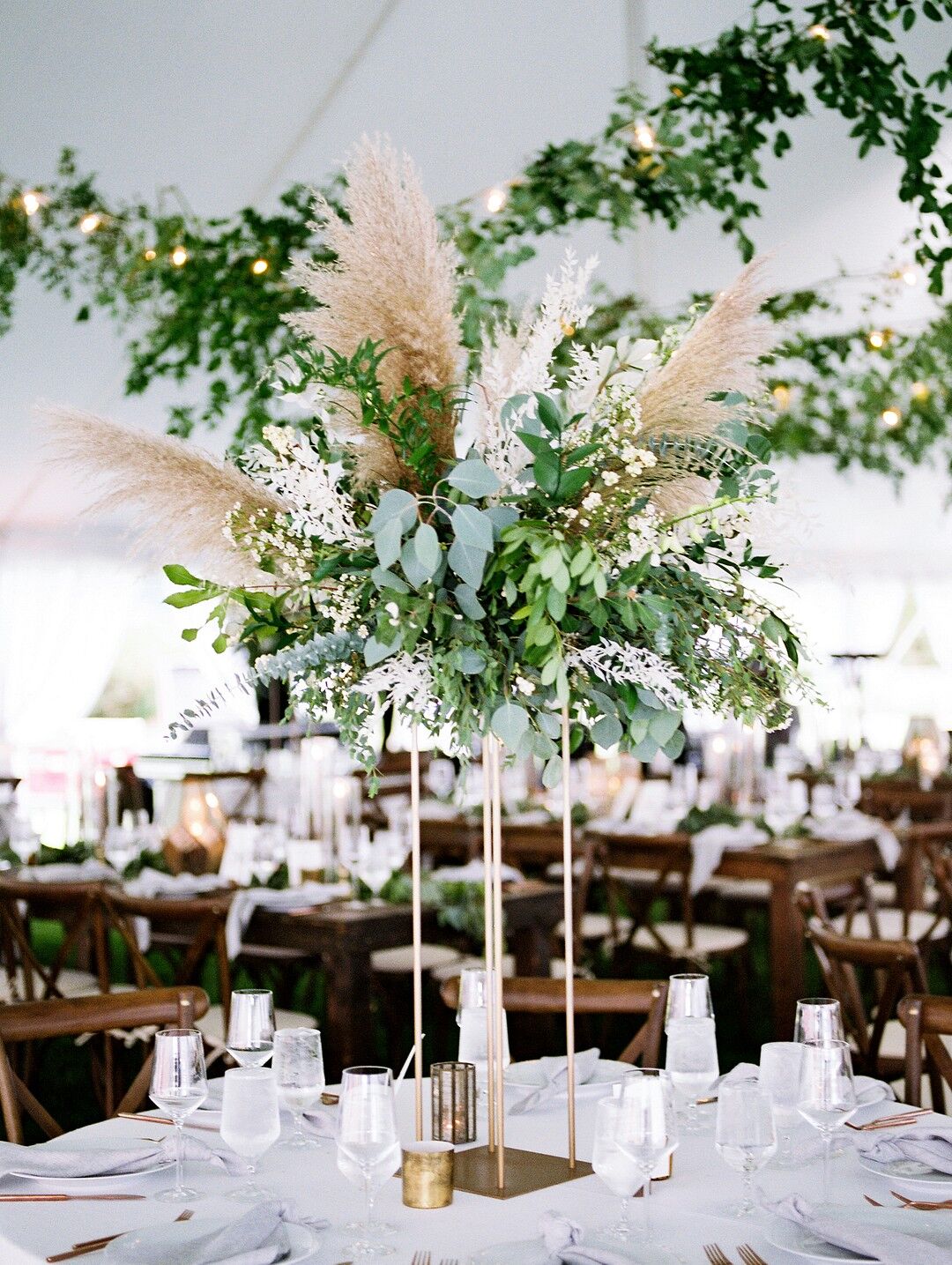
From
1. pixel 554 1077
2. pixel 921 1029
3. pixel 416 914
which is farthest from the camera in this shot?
pixel 921 1029

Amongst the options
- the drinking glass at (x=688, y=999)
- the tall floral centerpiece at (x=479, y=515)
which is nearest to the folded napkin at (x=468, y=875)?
the drinking glass at (x=688, y=999)

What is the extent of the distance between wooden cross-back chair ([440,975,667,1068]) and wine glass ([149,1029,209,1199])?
2.74 feet

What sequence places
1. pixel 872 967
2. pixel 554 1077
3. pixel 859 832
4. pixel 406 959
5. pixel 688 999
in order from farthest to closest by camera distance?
pixel 859 832
pixel 406 959
pixel 872 967
pixel 554 1077
pixel 688 999

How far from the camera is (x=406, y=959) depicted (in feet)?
16.1

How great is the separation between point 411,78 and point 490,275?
4.50 feet

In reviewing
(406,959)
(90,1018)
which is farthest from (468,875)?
(90,1018)

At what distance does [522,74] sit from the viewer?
586 centimetres

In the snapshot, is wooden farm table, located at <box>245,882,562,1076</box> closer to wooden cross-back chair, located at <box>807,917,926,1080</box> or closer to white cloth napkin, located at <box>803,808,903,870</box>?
wooden cross-back chair, located at <box>807,917,926,1080</box>

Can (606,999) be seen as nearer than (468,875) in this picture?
Yes

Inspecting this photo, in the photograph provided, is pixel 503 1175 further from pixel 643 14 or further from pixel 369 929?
pixel 643 14

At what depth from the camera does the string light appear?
5199mm

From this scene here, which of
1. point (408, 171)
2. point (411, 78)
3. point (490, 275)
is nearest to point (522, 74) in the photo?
point (411, 78)

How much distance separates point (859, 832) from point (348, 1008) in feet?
7.82

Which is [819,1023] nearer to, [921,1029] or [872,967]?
[921,1029]
